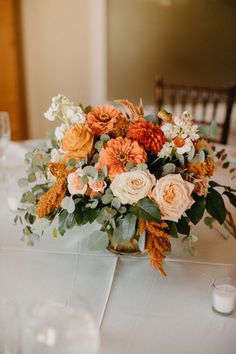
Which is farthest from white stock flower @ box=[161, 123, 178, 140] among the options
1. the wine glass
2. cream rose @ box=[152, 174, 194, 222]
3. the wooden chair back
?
the wooden chair back

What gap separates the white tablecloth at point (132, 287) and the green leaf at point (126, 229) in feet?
0.41

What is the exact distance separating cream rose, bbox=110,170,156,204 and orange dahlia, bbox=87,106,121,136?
0.47 ft

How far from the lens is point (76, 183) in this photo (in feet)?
3.24

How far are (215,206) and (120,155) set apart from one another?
0.27 m

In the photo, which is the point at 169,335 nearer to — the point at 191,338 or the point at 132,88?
Answer: the point at 191,338

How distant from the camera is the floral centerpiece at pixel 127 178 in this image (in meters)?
0.95

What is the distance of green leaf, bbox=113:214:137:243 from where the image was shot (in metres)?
0.99

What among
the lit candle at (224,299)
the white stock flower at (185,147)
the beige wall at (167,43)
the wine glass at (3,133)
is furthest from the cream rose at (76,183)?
the beige wall at (167,43)

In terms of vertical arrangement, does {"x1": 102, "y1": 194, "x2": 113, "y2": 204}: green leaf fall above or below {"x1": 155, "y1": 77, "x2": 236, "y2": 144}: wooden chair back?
above

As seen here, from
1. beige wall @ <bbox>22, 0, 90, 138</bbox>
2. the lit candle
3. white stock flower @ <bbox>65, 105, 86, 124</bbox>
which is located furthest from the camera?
beige wall @ <bbox>22, 0, 90, 138</bbox>

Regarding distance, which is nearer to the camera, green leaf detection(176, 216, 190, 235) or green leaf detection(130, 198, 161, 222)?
green leaf detection(130, 198, 161, 222)

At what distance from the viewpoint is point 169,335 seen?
88 centimetres

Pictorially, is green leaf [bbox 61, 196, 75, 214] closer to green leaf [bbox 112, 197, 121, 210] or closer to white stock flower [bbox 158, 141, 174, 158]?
green leaf [bbox 112, 197, 121, 210]

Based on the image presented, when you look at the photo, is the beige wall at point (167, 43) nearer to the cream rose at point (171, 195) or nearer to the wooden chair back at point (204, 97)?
the wooden chair back at point (204, 97)
